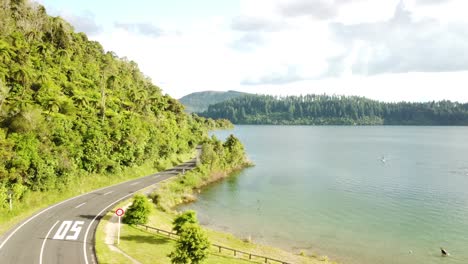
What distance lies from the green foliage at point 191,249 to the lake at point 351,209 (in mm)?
22129

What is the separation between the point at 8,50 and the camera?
85062 mm

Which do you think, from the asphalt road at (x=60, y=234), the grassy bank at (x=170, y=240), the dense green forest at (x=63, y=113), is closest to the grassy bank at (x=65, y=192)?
the dense green forest at (x=63, y=113)

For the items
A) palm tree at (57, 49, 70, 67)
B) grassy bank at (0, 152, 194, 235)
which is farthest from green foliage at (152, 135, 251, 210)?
palm tree at (57, 49, 70, 67)

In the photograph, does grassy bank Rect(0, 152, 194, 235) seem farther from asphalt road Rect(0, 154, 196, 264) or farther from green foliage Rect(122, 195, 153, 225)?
green foliage Rect(122, 195, 153, 225)

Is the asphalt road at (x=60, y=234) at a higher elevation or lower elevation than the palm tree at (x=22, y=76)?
lower

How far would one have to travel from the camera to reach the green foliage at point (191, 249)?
109 feet

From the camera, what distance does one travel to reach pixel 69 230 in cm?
4325

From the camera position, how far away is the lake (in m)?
53.8

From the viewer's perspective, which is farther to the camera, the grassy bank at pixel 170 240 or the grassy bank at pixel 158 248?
the grassy bank at pixel 170 240

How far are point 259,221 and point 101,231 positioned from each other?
1201 inches

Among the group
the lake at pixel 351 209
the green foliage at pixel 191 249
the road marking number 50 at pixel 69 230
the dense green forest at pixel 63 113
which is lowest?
the lake at pixel 351 209

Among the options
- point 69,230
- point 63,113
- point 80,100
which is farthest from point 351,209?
point 80,100

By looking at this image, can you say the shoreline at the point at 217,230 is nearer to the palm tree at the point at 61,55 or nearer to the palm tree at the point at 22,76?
the palm tree at the point at 22,76

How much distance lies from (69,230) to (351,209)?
55465mm
